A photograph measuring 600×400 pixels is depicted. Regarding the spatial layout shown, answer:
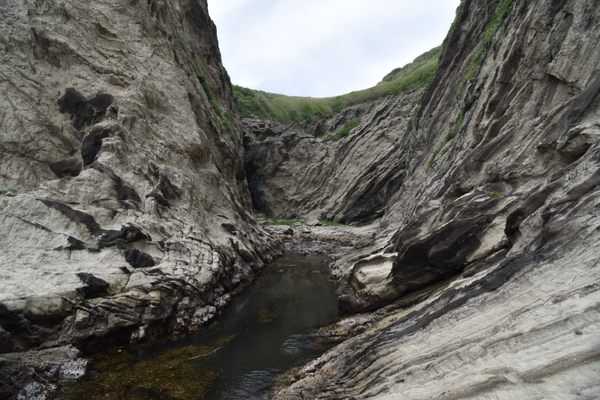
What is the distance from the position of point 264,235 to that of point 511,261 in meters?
29.0

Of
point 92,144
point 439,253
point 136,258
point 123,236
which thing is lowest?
point 439,253

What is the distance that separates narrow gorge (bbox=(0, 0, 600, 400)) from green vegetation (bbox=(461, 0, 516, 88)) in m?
0.24

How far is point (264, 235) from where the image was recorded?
3709cm

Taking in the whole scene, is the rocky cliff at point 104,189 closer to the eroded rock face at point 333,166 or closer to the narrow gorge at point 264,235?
the narrow gorge at point 264,235

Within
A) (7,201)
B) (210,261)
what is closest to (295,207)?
(210,261)

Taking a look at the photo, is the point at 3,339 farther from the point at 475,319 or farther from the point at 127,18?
the point at 127,18

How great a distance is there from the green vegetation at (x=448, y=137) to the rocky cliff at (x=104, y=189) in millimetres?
16741

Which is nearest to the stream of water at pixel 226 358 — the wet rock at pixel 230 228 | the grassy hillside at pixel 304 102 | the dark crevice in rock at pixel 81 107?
the wet rock at pixel 230 228

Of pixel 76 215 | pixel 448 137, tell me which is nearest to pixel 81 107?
pixel 76 215

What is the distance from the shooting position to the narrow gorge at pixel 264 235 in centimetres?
791

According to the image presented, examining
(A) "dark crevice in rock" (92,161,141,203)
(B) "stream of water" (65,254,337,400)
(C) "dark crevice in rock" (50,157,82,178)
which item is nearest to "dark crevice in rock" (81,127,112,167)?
(C) "dark crevice in rock" (50,157,82,178)

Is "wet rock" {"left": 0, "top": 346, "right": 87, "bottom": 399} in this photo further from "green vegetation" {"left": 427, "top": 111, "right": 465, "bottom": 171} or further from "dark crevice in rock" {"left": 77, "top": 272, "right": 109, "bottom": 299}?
"green vegetation" {"left": 427, "top": 111, "right": 465, "bottom": 171}

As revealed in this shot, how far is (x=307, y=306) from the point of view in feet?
66.9

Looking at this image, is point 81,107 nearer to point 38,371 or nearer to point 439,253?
point 38,371
